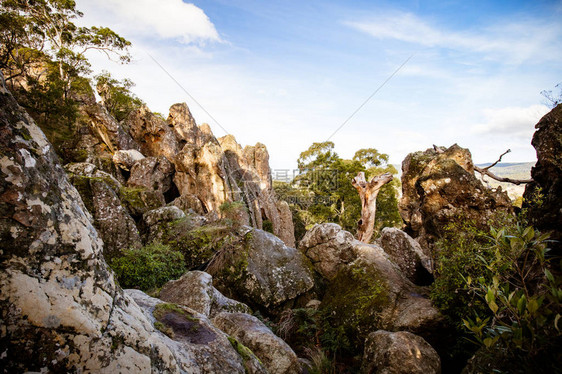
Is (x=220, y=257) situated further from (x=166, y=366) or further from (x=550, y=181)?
(x=550, y=181)

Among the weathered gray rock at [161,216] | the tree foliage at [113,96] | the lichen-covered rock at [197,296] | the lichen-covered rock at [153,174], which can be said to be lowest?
the lichen-covered rock at [197,296]

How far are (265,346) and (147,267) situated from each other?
4.67 metres

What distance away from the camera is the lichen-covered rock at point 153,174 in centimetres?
1852

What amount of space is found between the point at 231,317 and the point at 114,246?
216 inches

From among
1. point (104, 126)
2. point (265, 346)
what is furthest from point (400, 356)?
A: point (104, 126)

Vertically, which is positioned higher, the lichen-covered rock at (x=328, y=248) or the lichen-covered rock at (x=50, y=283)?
the lichen-covered rock at (x=50, y=283)

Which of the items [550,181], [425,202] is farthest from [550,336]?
[425,202]

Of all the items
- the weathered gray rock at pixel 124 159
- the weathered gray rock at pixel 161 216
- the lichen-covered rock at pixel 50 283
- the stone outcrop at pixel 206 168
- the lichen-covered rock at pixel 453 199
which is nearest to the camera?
the lichen-covered rock at pixel 50 283

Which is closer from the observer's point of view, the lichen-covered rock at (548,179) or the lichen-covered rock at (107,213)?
the lichen-covered rock at (548,179)

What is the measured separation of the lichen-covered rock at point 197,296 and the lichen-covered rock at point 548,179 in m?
5.51

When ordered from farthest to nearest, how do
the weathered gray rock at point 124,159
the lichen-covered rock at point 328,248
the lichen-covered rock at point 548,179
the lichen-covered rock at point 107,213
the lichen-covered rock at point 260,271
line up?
the weathered gray rock at point 124,159 → the lichen-covered rock at point 328,248 → the lichen-covered rock at point 107,213 → the lichen-covered rock at point 260,271 → the lichen-covered rock at point 548,179

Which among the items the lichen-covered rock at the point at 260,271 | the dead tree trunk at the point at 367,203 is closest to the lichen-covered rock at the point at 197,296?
the lichen-covered rock at the point at 260,271

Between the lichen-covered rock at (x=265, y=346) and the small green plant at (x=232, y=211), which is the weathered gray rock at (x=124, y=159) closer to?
the small green plant at (x=232, y=211)

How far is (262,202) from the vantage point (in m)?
27.6
